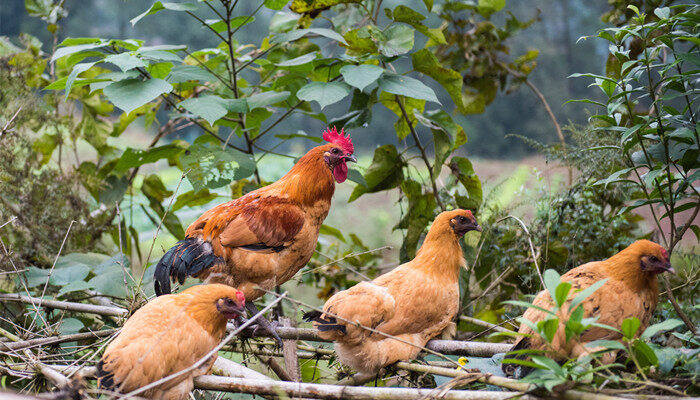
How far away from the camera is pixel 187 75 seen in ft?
7.33

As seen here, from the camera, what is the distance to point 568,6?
3.61 m

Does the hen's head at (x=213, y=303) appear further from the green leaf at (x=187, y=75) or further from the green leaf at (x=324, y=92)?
the green leaf at (x=187, y=75)

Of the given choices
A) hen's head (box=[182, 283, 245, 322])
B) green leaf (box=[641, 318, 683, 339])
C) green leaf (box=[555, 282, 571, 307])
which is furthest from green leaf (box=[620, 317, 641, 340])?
hen's head (box=[182, 283, 245, 322])

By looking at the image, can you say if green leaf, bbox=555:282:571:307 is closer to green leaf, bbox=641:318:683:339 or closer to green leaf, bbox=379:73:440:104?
green leaf, bbox=641:318:683:339

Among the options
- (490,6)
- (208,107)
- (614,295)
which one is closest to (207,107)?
(208,107)

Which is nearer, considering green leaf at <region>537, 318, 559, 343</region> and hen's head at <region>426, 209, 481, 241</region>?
green leaf at <region>537, 318, 559, 343</region>

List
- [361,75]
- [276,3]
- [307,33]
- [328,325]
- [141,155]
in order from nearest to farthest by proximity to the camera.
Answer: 1. [328,325]
2. [361,75]
3. [307,33]
4. [276,3]
5. [141,155]

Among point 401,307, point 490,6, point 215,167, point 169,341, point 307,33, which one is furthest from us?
point 490,6

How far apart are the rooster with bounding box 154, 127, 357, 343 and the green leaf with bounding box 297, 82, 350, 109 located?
189 millimetres

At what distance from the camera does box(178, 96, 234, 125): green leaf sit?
211cm

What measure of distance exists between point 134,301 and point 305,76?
1.32 m

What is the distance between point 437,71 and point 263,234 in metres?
1.19

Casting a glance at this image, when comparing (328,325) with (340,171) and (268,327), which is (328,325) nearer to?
(268,327)

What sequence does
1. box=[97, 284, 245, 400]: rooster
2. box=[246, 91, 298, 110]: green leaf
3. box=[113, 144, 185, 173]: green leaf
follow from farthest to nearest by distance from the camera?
box=[113, 144, 185, 173]: green leaf
box=[246, 91, 298, 110]: green leaf
box=[97, 284, 245, 400]: rooster
